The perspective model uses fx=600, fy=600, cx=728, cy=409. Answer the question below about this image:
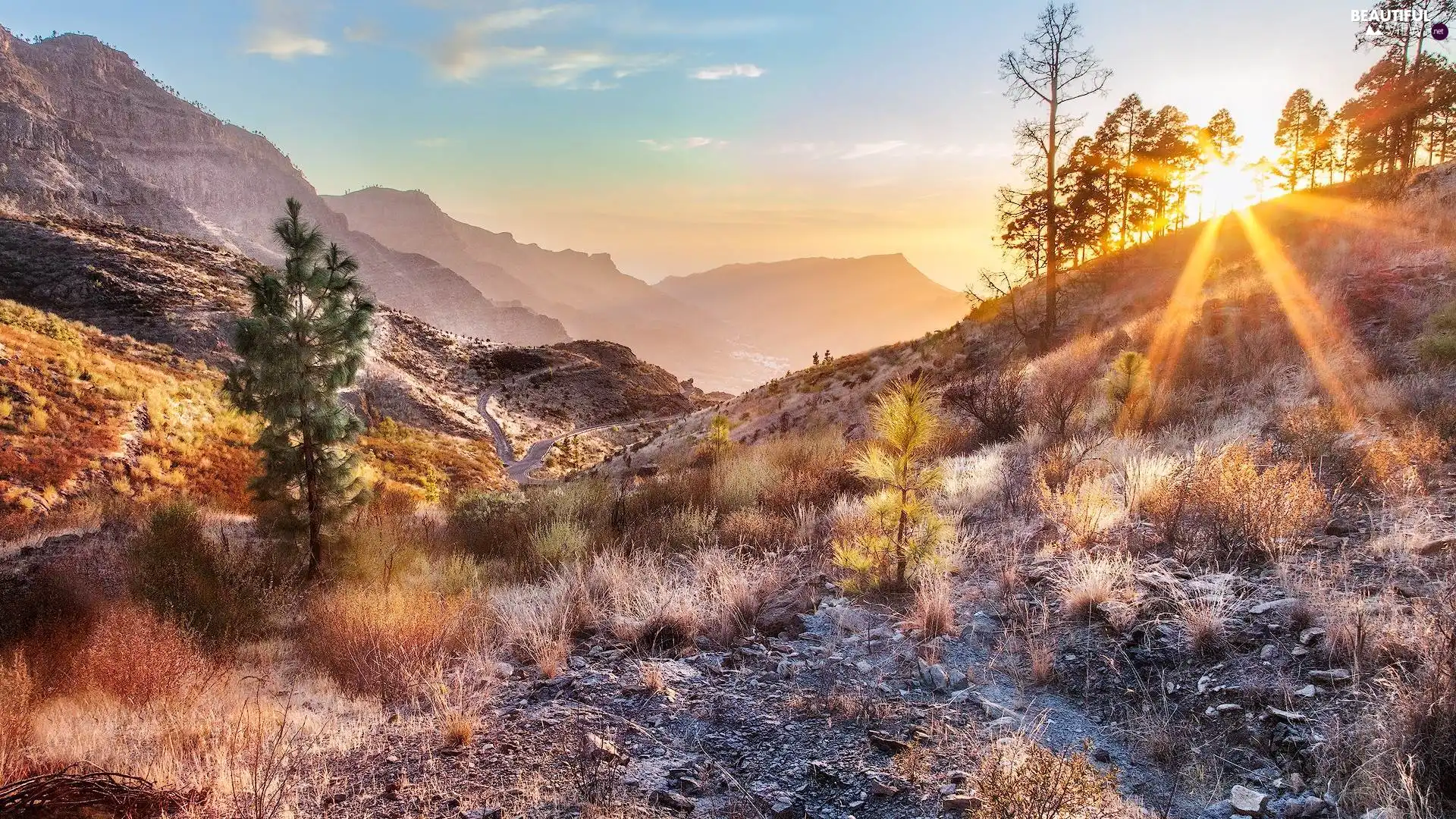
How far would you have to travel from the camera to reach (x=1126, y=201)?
139ft

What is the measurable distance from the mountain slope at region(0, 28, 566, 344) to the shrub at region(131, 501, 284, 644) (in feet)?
354

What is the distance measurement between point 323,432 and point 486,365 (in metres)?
57.7

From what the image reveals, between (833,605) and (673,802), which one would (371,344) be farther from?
(673,802)

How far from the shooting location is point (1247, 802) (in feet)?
8.57

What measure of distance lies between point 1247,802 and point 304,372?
10.6 m

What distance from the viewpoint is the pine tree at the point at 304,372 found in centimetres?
843

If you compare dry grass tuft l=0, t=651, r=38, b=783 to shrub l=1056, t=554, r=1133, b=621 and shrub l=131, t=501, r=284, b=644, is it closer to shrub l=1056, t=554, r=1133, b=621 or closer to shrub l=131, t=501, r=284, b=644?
shrub l=131, t=501, r=284, b=644

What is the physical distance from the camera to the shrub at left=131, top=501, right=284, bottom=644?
6.21 m

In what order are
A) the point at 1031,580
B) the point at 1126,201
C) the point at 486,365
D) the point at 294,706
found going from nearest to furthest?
the point at 294,706, the point at 1031,580, the point at 1126,201, the point at 486,365

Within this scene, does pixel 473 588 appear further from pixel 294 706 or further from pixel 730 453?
pixel 730 453

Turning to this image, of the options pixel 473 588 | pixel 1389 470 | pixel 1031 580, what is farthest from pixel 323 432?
pixel 1389 470

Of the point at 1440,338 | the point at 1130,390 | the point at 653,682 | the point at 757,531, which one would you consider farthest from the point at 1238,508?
the point at 1440,338

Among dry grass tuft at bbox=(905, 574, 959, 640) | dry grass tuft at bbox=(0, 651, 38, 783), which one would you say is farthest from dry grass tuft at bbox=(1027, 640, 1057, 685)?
dry grass tuft at bbox=(0, 651, 38, 783)

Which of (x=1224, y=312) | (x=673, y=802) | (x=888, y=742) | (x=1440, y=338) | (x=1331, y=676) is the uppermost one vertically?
(x=1224, y=312)
